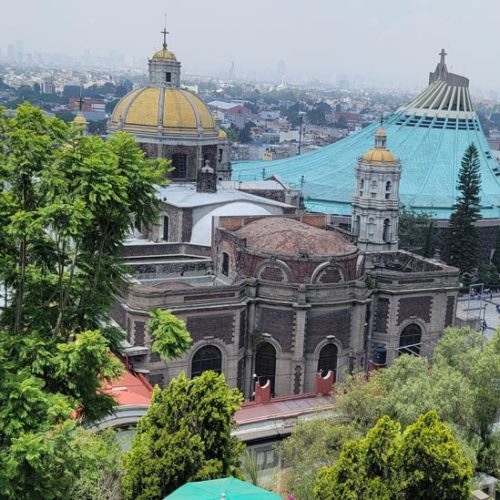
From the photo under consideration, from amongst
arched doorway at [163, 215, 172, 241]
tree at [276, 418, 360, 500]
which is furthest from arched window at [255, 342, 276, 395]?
tree at [276, 418, 360, 500]

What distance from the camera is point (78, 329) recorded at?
14.7 meters

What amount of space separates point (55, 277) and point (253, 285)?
518 inches

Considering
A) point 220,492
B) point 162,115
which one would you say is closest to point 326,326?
point 162,115

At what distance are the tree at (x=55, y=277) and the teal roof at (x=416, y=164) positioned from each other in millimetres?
45084

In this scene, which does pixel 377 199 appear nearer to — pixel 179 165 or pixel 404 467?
pixel 179 165

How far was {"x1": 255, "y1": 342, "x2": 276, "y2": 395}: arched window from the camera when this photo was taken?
1097 inches

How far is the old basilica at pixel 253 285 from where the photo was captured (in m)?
26.7

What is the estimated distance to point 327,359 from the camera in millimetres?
28438

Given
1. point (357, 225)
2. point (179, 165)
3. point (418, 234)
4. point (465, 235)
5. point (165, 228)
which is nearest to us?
point (165, 228)

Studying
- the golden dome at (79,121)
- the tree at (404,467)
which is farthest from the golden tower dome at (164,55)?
the tree at (404,467)

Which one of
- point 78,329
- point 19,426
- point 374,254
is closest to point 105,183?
point 78,329

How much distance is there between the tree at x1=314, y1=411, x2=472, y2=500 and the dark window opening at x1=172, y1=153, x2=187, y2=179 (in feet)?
79.0

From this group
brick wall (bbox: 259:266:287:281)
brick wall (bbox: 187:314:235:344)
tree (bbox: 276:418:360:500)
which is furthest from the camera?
brick wall (bbox: 259:266:287:281)

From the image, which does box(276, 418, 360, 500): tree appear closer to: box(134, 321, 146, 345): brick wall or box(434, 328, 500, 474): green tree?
box(434, 328, 500, 474): green tree
